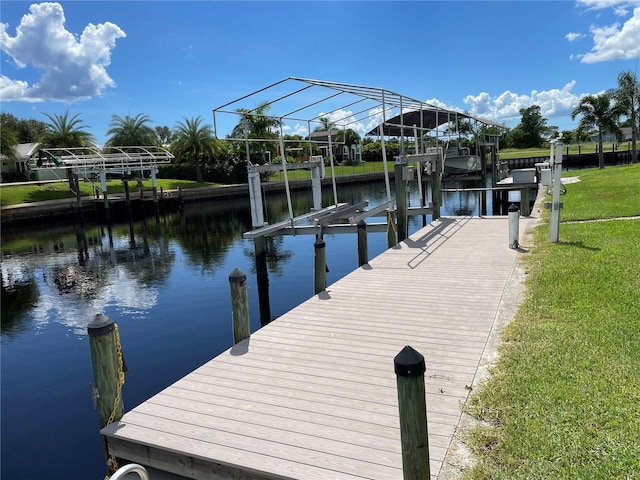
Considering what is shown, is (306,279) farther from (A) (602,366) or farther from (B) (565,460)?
(B) (565,460)

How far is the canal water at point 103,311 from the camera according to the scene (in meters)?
7.22

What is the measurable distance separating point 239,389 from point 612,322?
172 inches

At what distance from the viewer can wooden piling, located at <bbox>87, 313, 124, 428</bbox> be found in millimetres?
4730

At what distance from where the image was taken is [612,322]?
5863 mm

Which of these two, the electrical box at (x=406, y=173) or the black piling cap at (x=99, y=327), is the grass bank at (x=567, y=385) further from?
the electrical box at (x=406, y=173)

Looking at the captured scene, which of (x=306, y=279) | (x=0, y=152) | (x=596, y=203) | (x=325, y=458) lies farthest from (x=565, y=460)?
(x=0, y=152)

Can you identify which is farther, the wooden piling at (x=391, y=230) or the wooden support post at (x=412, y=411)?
the wooden piling at (x=391, y=230)

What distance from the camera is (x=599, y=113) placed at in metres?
42.3

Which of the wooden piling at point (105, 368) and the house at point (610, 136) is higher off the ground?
the house at point (610, 136)

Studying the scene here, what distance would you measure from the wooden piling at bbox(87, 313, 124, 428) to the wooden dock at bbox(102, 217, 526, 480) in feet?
0.49

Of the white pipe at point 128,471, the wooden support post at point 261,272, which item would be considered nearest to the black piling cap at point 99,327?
the white pipe at point 128,471

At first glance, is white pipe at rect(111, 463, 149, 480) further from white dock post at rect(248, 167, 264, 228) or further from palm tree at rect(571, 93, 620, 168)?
palm tree at rect(571, 93, 620, 168)

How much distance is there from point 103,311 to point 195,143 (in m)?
45.1

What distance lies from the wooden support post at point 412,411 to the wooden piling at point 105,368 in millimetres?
2901
